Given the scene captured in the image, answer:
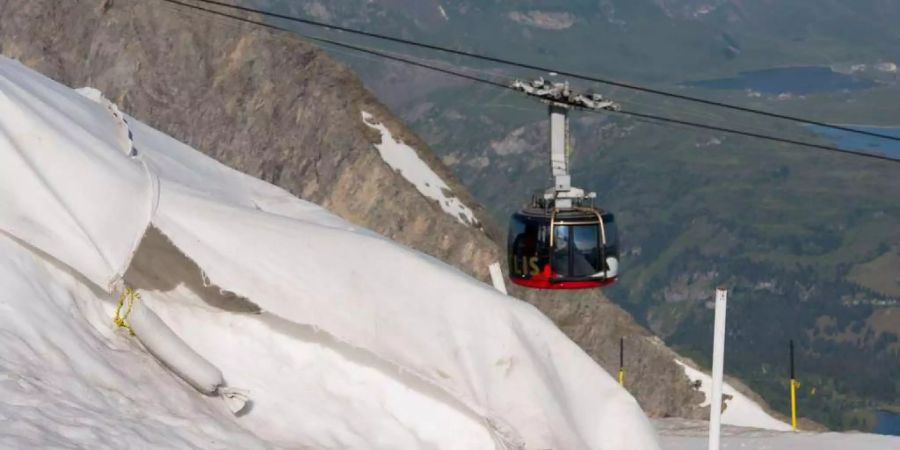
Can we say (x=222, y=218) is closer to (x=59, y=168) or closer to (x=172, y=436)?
(x=59, y=168)

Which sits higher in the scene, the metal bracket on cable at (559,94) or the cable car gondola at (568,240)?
the metal bracket on cable at (559,94)

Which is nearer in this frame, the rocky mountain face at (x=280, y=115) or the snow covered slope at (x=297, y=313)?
the snow covered slope at (x=297, y=313)

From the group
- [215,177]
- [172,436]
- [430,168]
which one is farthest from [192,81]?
[172,436]

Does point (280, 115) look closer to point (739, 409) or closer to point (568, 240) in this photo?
point (739, 409)

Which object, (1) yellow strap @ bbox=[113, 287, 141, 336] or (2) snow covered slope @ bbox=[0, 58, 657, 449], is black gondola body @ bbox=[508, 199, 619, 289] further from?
(1) yellow strap @ bbox=[113, 287, 141, 336]

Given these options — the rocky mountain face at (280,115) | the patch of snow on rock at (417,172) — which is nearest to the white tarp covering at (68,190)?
the rocky mountain face at (280,115)

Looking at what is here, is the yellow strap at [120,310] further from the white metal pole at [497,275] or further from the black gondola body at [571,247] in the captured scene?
the black gondola body at [571,247]
